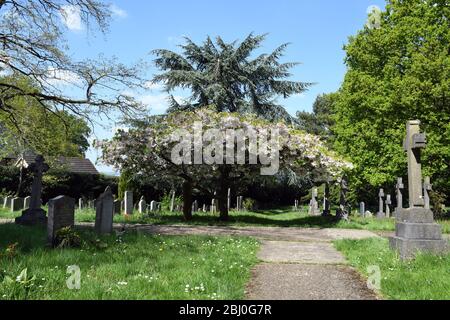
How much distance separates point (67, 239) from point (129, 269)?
2638mm

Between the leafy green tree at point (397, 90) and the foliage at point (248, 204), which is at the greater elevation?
the leafy green tree at point (397, 90)

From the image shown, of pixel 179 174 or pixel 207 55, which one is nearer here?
pixel 179 174

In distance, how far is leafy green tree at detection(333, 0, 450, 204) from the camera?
21.5 metres

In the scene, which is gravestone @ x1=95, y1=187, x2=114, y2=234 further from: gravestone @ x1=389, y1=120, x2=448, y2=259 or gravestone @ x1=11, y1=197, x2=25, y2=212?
gravestone @ x1=11, y1=197, x2=25, y2=212

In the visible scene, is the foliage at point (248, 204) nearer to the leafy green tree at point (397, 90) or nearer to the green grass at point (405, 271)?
the leafy green tree at point (397, 90)

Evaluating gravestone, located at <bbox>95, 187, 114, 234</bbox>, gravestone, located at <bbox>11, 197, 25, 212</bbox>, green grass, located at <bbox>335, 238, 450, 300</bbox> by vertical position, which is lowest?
green grass, located at <bbox>335, 238, 450, 300</bbox>

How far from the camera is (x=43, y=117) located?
17.3 metres

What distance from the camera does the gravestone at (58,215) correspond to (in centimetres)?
877

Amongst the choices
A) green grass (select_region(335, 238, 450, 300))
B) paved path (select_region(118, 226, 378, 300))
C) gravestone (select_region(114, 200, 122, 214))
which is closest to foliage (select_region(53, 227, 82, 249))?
paved path (select_region(118, 226, 378, 300))

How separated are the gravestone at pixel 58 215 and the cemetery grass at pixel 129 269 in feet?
1.18

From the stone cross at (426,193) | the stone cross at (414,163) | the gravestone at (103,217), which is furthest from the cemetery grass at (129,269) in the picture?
the stone cross at (426,193)
